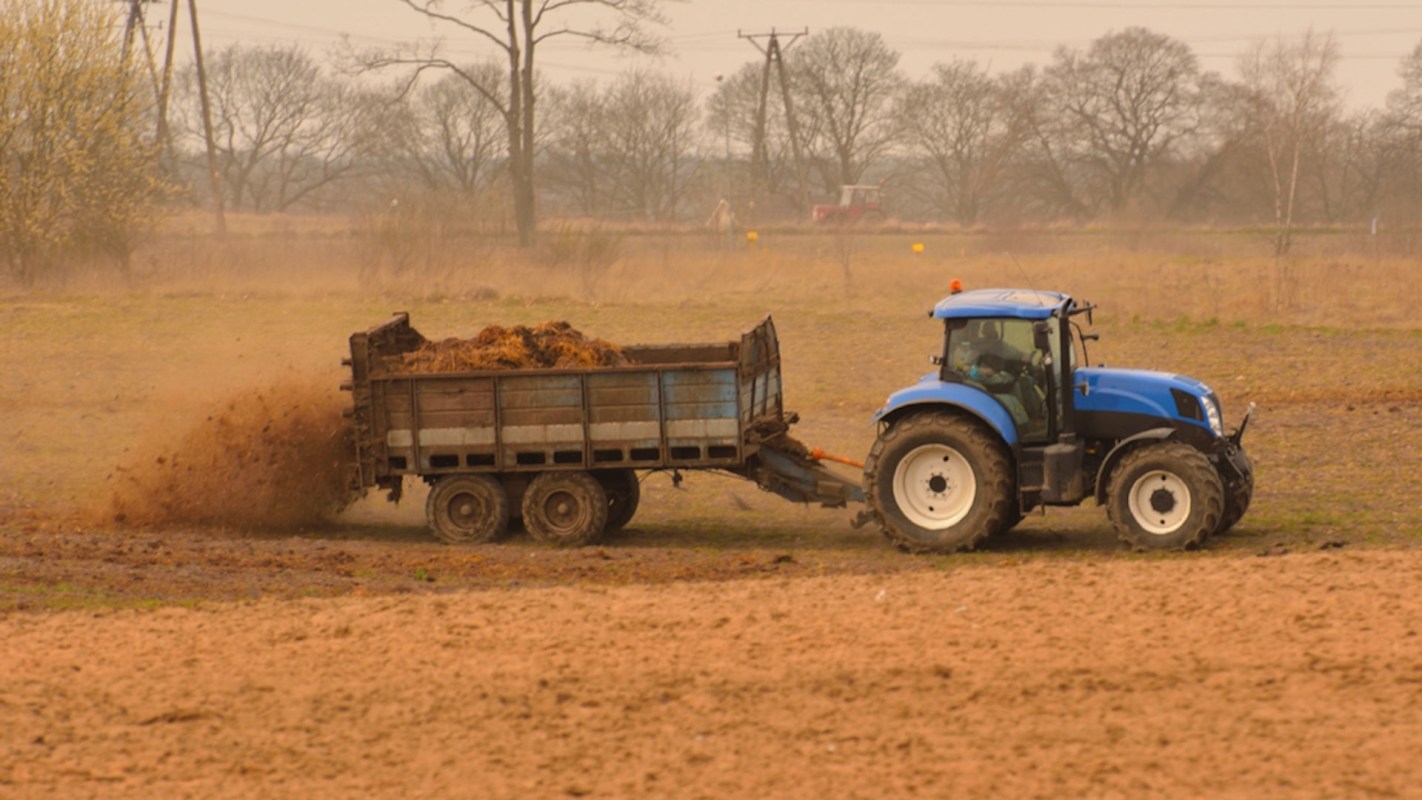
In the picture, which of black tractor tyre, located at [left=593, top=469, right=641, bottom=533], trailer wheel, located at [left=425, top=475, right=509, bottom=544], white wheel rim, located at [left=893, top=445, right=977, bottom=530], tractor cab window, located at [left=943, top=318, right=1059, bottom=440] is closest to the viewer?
tractor cab window, located at [left=943, top=318, right=1059, bottom=440]

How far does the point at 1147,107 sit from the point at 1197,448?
207 feet

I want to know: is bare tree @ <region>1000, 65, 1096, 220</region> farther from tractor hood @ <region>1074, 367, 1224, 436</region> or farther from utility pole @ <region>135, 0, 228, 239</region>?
tractor hood @ <region>1074, 367, 1224, 436</region>

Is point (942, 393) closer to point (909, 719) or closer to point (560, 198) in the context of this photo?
point (909, 719)

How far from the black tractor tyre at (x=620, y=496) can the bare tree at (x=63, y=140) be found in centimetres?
2382

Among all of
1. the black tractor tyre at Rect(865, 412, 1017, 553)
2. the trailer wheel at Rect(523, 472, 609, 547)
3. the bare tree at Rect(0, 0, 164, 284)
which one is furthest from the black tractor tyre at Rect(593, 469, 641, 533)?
the bare tree at Rect(0, 0, 164, 284)

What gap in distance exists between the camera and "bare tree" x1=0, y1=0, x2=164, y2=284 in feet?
112

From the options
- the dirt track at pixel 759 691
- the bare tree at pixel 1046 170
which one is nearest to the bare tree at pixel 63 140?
the dirt track at pixel 759 691

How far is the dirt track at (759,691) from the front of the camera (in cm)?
748

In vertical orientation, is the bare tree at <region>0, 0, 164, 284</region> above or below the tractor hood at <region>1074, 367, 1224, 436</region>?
above

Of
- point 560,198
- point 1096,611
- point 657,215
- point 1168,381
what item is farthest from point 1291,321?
point 560,198

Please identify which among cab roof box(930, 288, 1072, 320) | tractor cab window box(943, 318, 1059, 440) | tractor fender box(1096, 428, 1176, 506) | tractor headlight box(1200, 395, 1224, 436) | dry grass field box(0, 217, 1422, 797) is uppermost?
cab roof box(930, 288, 1072, 320)

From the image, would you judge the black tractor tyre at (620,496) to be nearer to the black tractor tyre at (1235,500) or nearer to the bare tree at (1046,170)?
the black tractor tyre at (1235,500)

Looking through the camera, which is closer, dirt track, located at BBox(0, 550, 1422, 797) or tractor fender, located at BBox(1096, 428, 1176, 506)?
dirt track, located at BBox(0, 550, 1422, 797)

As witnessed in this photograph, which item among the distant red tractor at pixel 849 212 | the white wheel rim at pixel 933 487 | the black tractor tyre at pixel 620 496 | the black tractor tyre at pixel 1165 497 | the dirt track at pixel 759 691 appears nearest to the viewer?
the dirt track at pixel 759 691
